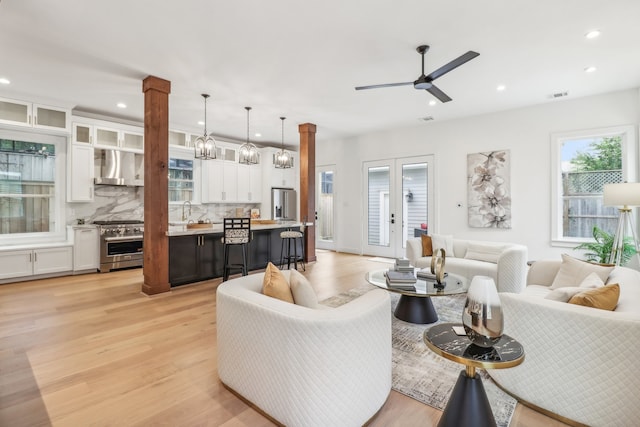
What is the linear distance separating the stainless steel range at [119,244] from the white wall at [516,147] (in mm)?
5383

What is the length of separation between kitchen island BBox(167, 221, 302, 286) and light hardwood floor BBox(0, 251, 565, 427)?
41 cm

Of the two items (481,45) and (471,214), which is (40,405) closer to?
(481,45)

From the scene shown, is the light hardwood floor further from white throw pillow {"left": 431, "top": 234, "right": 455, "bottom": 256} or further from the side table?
white throw pillow {"left": 431, "top": 234, "right": 455, "bottom": 256}

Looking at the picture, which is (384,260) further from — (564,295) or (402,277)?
(564,295)

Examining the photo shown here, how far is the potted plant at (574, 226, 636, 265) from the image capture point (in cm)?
429

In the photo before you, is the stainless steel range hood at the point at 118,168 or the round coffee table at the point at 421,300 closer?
the round coffee table at the point at 421,300

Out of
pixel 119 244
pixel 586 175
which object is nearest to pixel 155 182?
pixel 119 244

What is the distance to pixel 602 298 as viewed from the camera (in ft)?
5.91

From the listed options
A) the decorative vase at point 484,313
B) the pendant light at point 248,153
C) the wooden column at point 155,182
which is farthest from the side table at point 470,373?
the pendant light at point 248,153

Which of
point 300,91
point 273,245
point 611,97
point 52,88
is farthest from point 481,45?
point 52,88

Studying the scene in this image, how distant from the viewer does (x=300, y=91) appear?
15.7 feet

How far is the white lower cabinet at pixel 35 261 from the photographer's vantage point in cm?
474

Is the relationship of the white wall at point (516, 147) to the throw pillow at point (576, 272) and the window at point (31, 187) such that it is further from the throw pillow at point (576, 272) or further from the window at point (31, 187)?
the window at point (31, 187)

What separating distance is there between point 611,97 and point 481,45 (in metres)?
3.10
